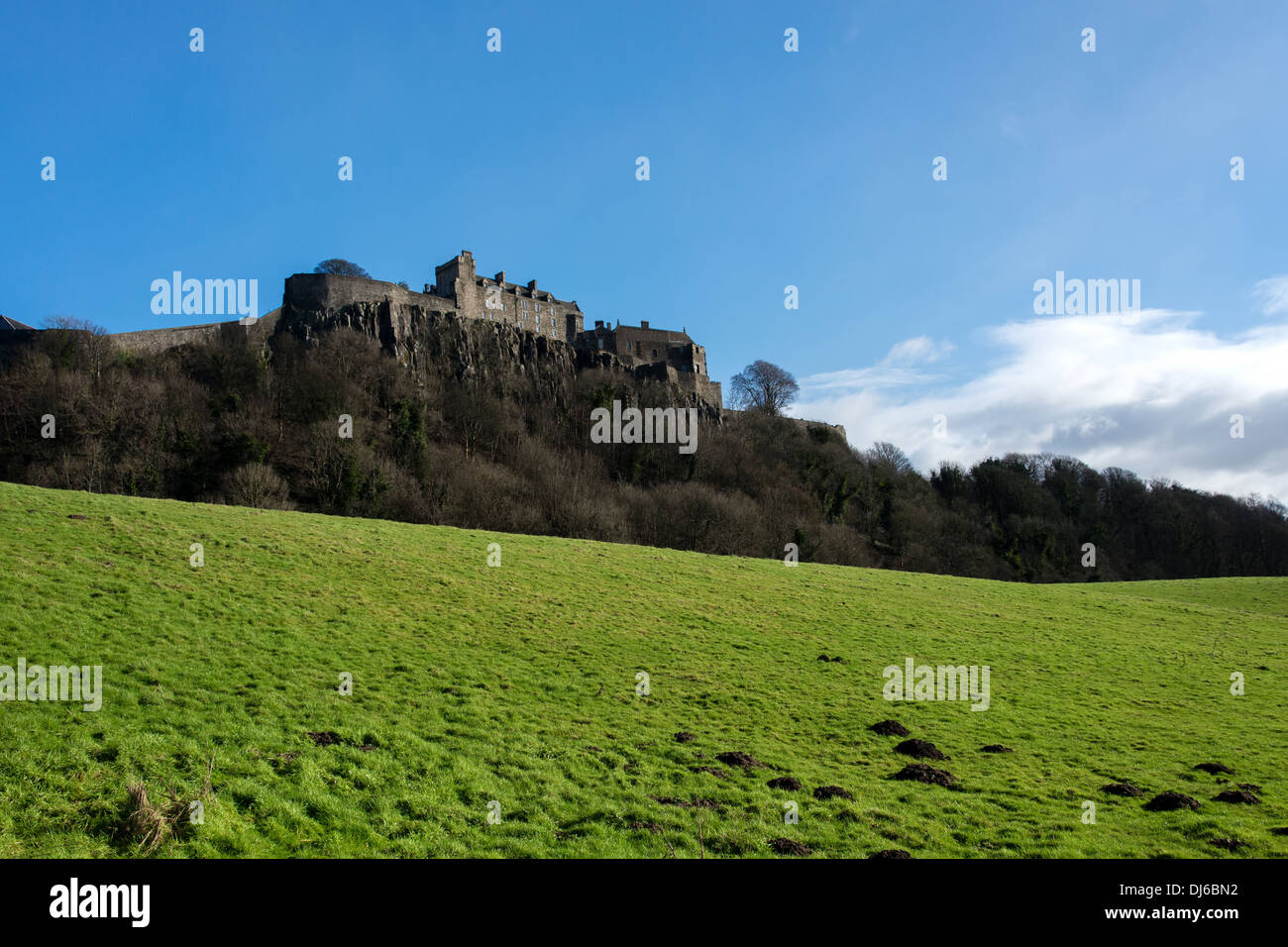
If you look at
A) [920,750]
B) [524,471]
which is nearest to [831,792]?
[920,750]

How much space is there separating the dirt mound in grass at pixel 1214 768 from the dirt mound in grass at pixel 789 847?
8929 mm

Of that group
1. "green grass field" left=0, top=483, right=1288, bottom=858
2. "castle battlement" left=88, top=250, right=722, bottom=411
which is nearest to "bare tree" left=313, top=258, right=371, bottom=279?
"castle battlement" left=88, top=250, right=722, bottom=411

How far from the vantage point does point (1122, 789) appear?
1248cm

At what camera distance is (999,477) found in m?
125

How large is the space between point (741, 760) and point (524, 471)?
68526mm

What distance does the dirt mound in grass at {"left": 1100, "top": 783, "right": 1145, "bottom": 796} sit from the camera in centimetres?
1237

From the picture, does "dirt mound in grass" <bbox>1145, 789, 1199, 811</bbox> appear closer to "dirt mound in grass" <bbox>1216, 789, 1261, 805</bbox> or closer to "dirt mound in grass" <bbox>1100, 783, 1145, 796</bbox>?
"dirt mound in grass" <bbox>1100, 783, 1145, 796</bbox>

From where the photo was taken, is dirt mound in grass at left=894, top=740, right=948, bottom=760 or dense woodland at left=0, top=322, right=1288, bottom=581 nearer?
dirt mound in grass at left=894, top=740, right=948, bottom=760

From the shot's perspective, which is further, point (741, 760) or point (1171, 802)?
point (741, 760)

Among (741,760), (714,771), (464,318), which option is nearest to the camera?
(714,771)

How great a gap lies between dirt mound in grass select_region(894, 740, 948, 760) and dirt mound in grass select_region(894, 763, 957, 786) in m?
0.83

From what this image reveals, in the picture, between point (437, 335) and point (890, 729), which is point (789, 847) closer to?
point (890, 729)
